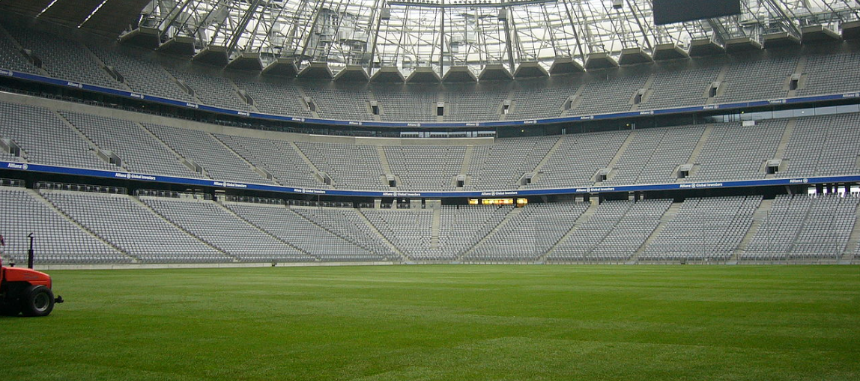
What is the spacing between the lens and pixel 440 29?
76438 mm

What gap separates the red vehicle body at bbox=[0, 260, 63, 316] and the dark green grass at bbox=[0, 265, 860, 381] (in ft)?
1.24

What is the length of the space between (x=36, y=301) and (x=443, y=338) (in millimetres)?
9572

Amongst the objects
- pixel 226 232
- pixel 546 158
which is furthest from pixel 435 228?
pixel 226 232

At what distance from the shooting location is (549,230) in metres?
70.1

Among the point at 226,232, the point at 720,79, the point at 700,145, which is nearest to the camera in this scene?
the point at 226,232

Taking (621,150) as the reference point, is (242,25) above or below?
above

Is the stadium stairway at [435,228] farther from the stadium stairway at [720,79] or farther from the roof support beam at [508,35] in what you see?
the stadium stairway at [720,79]

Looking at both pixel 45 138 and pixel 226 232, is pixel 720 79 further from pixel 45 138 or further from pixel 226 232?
pixel 45 138

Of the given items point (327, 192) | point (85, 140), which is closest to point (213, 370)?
point (85, 140)

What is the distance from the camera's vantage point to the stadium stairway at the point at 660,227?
61562 mm

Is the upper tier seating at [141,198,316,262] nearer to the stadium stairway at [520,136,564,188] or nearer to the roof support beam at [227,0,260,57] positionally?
the roof support beam at [227,0,260,57]

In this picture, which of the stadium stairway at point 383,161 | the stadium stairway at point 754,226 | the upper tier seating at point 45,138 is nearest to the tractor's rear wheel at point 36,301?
the upper tier seating at point 45,138

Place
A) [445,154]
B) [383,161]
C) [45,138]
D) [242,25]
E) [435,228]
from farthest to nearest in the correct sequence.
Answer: [445,154] → [383,161] → [435,228] → [242,25] → [45,138]

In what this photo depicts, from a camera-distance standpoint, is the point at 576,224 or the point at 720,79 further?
the point at 720,79
